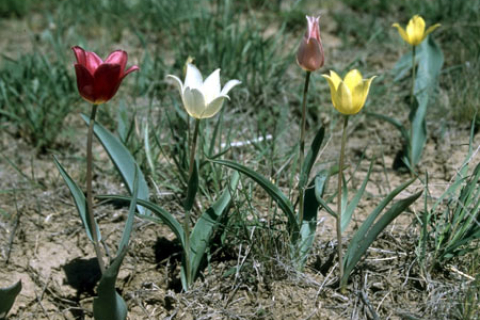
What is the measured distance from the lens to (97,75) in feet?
5.04

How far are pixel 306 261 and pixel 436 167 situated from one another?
3.07 feet

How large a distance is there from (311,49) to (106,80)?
585 millimetres

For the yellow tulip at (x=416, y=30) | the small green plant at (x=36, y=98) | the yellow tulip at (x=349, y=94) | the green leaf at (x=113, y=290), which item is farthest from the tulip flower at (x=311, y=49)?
the small green plant at (x=36, y=98)

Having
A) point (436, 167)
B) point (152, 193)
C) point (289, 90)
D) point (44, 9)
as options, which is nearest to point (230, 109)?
point (289, 90)

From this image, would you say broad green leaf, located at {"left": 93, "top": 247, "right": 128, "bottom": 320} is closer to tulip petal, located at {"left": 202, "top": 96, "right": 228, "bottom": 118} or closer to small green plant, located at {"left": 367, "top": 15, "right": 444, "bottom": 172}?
tulip petal, located at {"left": 202, "top": 96, "right": 228, "bottom": 118}

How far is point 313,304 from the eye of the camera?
1814 millimetres

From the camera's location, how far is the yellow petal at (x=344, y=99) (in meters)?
1.60

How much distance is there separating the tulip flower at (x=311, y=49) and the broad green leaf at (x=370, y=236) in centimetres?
47

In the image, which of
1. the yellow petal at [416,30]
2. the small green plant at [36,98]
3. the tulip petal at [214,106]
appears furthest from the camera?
the small green plant at [36,98]

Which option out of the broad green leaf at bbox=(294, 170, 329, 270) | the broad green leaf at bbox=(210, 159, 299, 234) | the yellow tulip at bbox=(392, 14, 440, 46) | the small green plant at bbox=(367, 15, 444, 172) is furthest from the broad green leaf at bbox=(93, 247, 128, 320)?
the yellow tulip at bbox=(392, 14, 440, 46)

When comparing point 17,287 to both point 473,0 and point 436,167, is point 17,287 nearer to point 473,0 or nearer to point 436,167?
point 436,167

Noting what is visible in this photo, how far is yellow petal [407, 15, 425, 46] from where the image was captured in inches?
90.0

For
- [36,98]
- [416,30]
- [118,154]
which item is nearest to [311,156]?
[118,154]

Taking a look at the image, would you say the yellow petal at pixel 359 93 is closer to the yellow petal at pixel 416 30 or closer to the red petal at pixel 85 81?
the red petal at pixel 85 81
